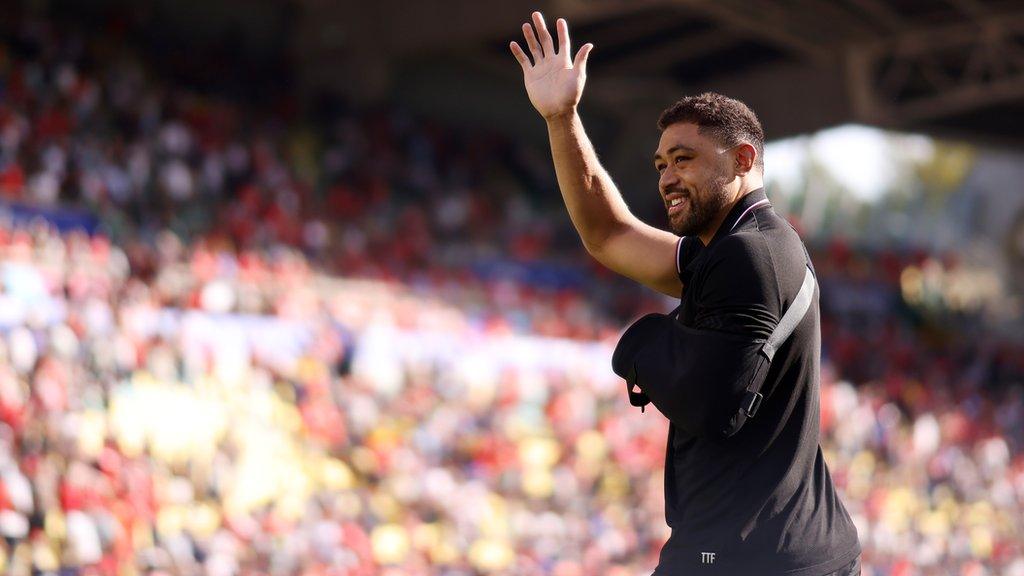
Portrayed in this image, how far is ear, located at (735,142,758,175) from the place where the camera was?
2645mm

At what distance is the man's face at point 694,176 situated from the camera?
2623 mm

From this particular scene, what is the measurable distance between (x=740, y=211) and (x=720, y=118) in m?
0.19

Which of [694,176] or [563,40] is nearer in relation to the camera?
[694,176]

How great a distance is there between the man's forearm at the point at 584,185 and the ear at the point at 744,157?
34cm

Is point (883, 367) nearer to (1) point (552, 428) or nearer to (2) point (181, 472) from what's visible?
(1) point (552, 428)

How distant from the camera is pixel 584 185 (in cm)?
287

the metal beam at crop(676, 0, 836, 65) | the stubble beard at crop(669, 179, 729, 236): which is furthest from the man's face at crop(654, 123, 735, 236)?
the metal beam at crop(676, 0, 836, 65)

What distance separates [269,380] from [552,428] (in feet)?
11.3

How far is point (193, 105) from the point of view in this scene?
18.2m

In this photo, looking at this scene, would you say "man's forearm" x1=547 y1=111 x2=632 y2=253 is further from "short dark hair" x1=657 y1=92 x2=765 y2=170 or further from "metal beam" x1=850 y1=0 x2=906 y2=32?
"metal beam" x1=850 y1=0 x2=906 y2=32

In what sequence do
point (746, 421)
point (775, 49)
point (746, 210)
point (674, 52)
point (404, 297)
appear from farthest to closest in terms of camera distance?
point (674, 52) → point (775, 49) → point (404, 297) → point (746, 210) → point (746, 421)

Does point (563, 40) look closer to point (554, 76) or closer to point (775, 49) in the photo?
point (554, 76)

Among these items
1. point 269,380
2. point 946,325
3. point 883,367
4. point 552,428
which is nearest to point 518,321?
point 552,428

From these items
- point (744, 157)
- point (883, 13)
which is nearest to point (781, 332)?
point (744, 157)
